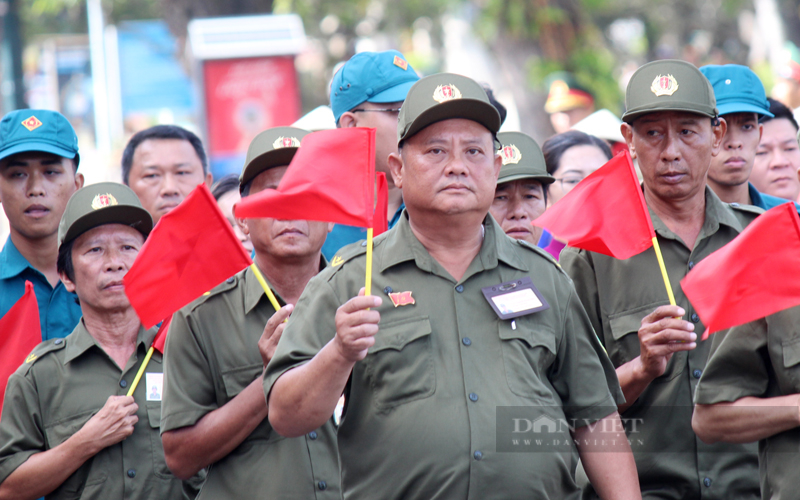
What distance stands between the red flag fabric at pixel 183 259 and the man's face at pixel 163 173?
6.31 ft

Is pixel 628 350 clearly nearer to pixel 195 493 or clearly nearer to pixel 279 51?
pixel 195 493

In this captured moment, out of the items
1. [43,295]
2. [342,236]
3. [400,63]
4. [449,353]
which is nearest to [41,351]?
[43,295]

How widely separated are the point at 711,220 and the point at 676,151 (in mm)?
344

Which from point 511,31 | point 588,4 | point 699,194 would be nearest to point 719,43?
point 588,4

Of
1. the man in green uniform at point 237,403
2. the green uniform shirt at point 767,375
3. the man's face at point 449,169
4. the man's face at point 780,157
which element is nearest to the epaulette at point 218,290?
the man in green uniform at point 237,403

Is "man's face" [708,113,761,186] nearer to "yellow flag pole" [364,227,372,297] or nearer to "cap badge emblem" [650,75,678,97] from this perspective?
"cap badge emblem" [650,75,678,97]

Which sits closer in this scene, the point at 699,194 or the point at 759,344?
the point at 759,344

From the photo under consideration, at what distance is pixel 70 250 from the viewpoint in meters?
4.61

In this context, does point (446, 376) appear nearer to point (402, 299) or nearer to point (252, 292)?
point (402, 299)

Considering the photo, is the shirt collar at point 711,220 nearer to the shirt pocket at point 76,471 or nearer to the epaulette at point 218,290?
the epaulette at point 218,290

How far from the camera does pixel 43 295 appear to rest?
527cm

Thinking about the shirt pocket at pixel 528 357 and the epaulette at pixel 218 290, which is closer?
the shirt pocket at pixel 528 357

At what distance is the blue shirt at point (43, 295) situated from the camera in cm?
519

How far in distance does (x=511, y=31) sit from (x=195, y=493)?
960 centimetres
